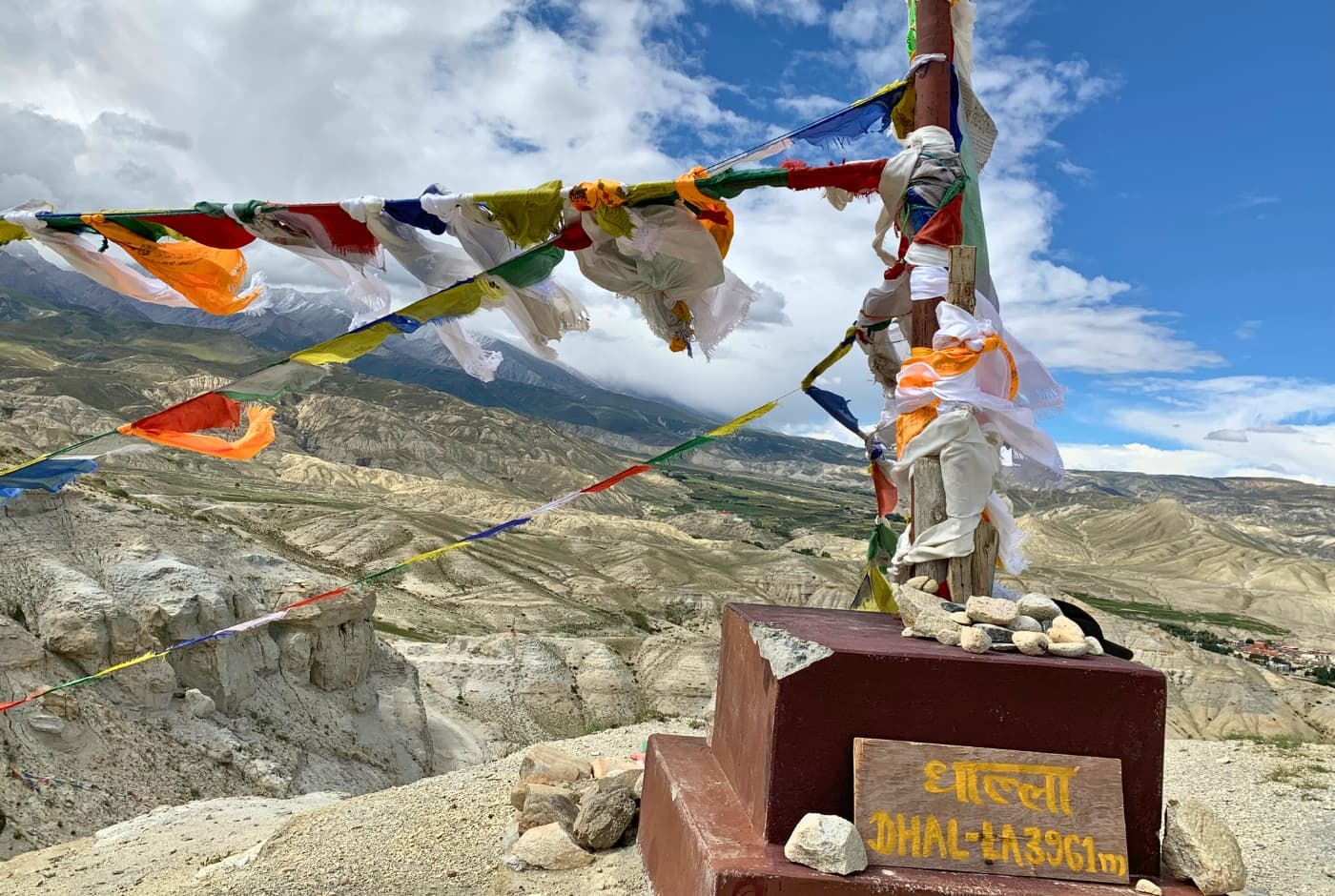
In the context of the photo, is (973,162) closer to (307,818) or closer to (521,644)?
(307,818)

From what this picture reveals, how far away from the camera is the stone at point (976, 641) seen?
145 inches

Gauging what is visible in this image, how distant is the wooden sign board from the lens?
11.3 ft

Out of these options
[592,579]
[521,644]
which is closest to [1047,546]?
[592,579]

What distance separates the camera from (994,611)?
3.92m

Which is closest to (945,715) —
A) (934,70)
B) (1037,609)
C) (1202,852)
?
(1037,609)

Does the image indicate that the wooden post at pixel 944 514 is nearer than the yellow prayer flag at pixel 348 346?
Yes

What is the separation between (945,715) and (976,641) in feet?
1.17

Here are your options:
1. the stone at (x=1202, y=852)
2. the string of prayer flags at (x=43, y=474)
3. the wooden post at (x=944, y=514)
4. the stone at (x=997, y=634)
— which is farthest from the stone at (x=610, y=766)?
the string of prayer flags at (x=43, y=474)

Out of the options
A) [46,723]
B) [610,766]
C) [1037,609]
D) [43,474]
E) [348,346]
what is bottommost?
[46,723]

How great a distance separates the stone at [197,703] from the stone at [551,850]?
12472mm

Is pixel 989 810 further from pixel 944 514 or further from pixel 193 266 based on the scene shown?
pixel 193 266

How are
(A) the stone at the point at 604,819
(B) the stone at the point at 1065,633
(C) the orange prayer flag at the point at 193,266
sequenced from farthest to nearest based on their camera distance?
1. (C) the orange prayer flag at the point at 193,266
2. (A) the stone at the point at 604,819
3. (B) the stone at the point at 1065,633

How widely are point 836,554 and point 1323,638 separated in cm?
4044

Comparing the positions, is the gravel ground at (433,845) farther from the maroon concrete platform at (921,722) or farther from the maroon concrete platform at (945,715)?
the maroon concrete platform at (945,715)
